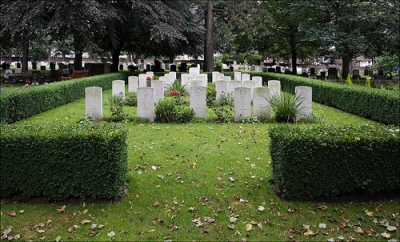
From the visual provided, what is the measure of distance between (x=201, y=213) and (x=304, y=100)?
699 cm

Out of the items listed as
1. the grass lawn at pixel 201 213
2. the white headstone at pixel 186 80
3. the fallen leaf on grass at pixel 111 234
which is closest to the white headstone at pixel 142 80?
the white headstone at pixel 186 80

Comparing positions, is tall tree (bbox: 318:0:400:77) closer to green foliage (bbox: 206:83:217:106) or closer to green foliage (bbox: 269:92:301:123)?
green foliage (bbox: 206:83:217:106)

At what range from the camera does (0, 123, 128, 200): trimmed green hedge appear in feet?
17.1

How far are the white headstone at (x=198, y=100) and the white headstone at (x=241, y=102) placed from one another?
97cm

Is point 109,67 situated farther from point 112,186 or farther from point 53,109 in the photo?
point 112,186

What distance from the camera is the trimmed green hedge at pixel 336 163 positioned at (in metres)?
5.28

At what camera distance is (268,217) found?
5.07 metres

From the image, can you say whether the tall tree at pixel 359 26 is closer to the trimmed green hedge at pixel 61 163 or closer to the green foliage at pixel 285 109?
the green foliage at pixel 285 109

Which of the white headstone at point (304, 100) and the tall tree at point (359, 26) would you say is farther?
the tall tree at point (359, 26)

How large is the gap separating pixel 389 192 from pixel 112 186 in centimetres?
404

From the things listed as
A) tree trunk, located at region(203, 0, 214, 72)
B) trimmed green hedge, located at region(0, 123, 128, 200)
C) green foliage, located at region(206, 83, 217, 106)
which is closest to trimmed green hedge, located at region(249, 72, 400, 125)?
green foliage, located at region(206, 83, 217, 106)

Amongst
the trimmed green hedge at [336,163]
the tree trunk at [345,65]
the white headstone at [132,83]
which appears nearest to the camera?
the trimmed green hedge at [336,163]

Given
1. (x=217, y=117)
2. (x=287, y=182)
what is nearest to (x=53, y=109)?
(x=217, y=117)

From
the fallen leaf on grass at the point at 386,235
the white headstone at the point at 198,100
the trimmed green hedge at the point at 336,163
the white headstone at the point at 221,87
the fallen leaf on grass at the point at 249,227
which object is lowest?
the fallen leaf on grass at the point at 386,235
